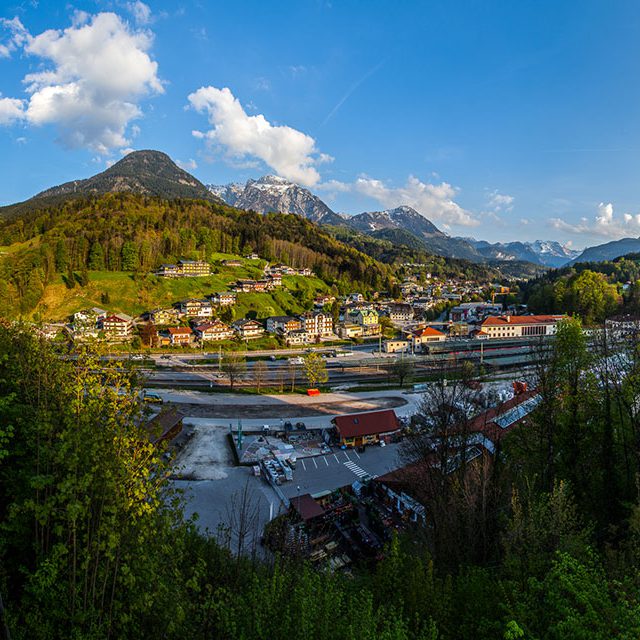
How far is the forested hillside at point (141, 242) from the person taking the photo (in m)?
66.7

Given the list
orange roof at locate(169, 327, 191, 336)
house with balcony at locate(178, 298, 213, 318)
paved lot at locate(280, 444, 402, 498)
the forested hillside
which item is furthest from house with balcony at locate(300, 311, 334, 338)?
paved lot at locate(280, 444, 402, 498)

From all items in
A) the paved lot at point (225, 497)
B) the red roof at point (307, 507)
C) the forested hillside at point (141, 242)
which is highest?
the forested hillside at point (141, 242)

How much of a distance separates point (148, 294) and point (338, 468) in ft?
195

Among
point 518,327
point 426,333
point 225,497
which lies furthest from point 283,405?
point 518,327

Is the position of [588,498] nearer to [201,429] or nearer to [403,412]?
[403,412]

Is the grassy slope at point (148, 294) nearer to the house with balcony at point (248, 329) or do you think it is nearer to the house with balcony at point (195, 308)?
the house with balcony at point (195, 308)

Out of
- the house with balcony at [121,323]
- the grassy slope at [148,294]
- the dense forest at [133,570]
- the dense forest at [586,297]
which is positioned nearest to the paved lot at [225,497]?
the dense forest at [133,570]

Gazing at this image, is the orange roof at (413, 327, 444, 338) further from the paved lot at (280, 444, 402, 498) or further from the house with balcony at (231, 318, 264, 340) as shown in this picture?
the paved lot at (280, 444, 402, 498)

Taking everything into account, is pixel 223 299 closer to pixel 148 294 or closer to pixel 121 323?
pixel 148 294

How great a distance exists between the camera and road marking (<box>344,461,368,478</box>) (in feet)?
68.2

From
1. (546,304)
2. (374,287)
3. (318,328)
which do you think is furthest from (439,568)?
(374,287)

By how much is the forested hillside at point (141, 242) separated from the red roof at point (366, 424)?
1834 inches

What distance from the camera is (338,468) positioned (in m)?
21.6

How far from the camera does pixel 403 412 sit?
31.6 metres
